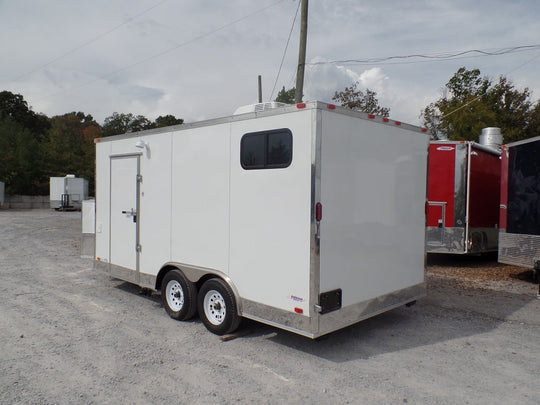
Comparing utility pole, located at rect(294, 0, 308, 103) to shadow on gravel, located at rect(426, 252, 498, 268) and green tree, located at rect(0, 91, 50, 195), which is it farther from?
green tree, located at rect(0, 91, 50, 195)

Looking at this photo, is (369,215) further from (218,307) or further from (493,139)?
(493,139)

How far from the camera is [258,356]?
4.57 m

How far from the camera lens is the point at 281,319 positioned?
4512 millimetres

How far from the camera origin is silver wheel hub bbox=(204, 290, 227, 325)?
5.15 m

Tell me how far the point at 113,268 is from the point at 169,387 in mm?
3558

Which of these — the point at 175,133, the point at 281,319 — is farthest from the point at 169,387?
the point at 175,133

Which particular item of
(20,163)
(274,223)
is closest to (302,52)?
(274,223)

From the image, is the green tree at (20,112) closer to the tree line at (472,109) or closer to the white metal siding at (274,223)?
the tree line at (472,109)

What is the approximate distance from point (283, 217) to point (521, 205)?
5.65 metres

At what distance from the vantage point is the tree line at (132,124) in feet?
65.0

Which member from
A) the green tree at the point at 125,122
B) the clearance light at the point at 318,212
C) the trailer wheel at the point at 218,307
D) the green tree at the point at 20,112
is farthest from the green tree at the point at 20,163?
the clearance light at the point at 318,212

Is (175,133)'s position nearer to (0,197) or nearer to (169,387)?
(169,387)

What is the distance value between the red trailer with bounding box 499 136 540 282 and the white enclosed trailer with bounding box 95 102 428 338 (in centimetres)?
322

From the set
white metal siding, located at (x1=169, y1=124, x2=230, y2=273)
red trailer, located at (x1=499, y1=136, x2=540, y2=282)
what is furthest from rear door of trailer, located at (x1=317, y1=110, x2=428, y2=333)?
red trailer, located at (x1=499, y1=136, x2=540, y2=282)
